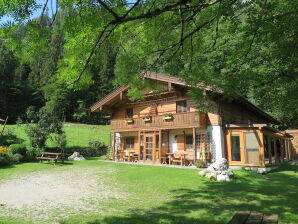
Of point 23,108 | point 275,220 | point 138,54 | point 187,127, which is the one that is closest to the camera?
point 275,220

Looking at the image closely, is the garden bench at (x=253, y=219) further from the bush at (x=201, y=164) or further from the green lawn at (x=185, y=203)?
the bush at (x=201, y=164)

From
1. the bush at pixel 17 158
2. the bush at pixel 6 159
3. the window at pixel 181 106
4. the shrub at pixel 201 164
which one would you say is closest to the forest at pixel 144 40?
the shrub at pixel 201 164

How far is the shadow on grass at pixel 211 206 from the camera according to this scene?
4.70m

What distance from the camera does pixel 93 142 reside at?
2320 cm

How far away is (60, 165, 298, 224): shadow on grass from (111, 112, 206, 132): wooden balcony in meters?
7.13

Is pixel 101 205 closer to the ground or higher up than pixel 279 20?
closer to the ground

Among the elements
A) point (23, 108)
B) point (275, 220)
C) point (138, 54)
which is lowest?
point (275, 220)

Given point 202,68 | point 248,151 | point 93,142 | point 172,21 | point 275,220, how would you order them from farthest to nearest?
point 93,142
point 248,151
point 202,68
point 172,21
point 275,220

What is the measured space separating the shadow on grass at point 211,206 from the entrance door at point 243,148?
5.32 meters

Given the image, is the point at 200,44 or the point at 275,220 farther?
the point at 200,44

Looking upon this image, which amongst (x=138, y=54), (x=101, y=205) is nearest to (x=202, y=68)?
(x=138, y=54)

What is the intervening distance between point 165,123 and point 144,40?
1240 cm

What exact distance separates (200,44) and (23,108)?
46.1 m

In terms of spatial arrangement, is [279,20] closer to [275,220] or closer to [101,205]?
[275,220]
